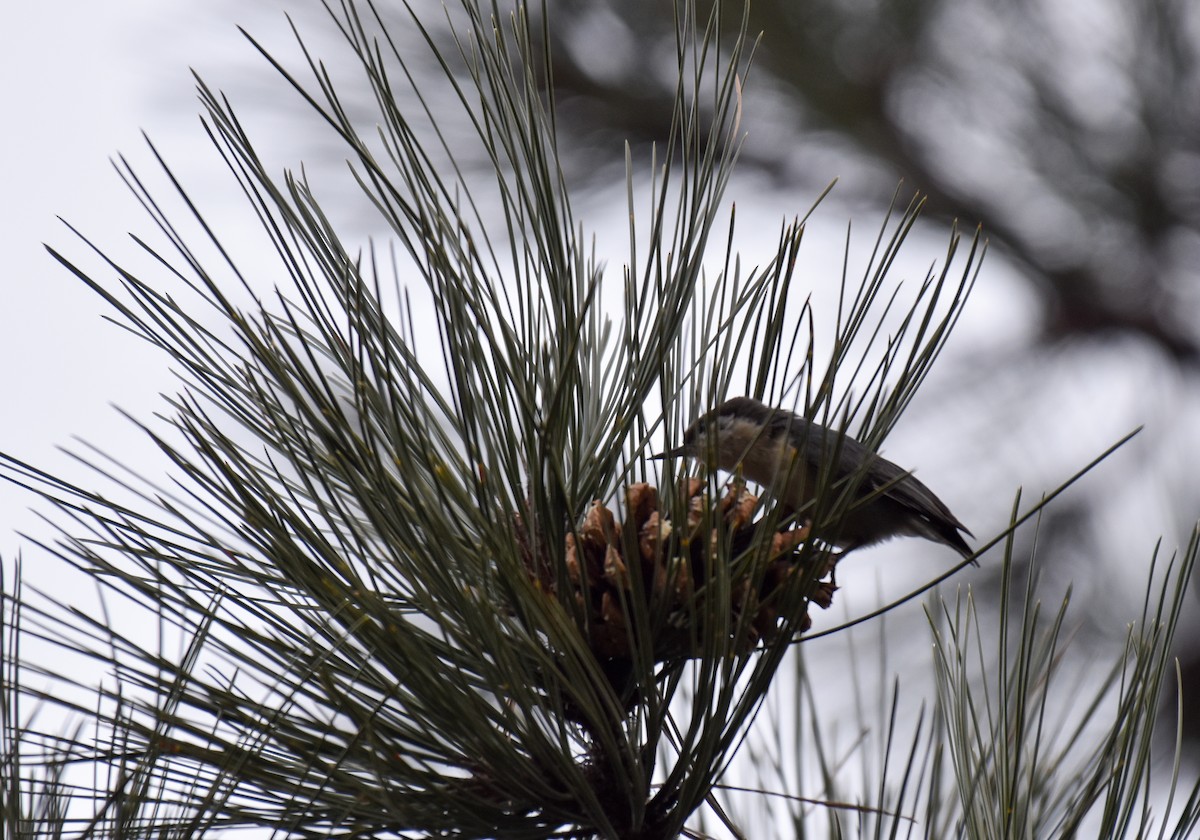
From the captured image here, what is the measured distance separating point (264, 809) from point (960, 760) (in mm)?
789

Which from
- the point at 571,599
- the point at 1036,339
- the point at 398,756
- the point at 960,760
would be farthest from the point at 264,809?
the point at 1036,339

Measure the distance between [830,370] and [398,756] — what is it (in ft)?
1.71

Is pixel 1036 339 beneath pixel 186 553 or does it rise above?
above

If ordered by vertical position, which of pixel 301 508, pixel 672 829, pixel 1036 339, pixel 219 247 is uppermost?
pixel 1036 339

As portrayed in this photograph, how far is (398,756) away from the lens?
112 cm

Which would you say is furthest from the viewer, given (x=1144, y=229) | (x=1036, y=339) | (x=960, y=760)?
(x=1036, y=339)

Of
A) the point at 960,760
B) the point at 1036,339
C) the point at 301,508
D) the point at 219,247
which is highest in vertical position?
the point at 1036,339

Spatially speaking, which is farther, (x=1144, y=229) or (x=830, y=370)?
(x=1144, y=229)

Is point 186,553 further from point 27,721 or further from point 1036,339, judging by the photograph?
point 1036,339

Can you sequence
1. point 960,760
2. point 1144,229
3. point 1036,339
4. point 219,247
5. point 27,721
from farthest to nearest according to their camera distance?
point 1036,339
point 1144,229
point 960,760
point 27,721
point 219,247

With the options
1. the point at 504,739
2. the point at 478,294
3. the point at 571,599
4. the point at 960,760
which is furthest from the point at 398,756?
the point at 960,760

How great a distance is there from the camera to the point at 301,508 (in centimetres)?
115

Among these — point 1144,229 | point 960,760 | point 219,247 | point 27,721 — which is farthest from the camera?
point 1144,229

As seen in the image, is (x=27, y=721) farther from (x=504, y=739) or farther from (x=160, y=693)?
(x=504, y=739)
